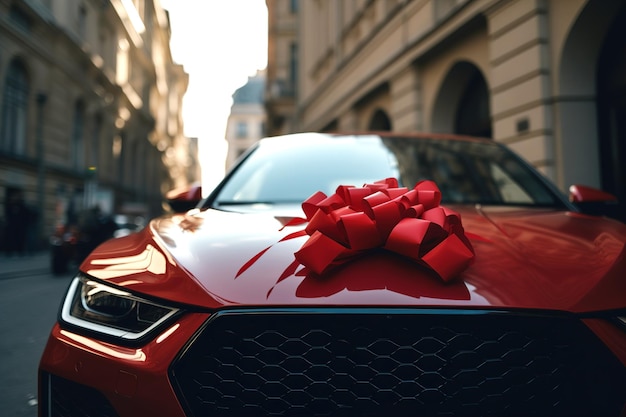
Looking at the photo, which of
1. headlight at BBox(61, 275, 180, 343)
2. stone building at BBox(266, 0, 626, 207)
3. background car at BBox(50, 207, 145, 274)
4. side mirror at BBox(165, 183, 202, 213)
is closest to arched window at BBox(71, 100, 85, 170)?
stone building at BBox(266, 0, 626, 207)

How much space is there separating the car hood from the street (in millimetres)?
1279

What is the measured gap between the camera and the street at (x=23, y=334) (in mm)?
2383

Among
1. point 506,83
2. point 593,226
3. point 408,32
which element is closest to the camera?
point 593,226

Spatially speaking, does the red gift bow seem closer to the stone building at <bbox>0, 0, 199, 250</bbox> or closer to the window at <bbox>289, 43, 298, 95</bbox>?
the stone building at <bbox>0, 0, 199, 250</bbox>

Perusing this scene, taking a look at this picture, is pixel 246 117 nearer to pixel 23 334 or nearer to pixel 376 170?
pixel 23 334

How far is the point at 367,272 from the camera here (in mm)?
1197

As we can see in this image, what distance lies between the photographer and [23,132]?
54.6 feet

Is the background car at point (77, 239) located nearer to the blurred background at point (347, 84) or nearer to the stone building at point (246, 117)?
the blurred background at point (347, 84)

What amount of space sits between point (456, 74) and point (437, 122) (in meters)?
1.02

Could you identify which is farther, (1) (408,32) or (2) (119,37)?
(2) (119,37)

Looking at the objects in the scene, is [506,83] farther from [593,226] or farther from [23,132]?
[23,132]

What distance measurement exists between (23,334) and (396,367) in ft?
11.7

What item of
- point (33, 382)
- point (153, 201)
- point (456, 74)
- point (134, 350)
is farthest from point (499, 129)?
point (153, 201)

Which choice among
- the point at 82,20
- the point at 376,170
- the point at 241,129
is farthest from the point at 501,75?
the point at 241,129
